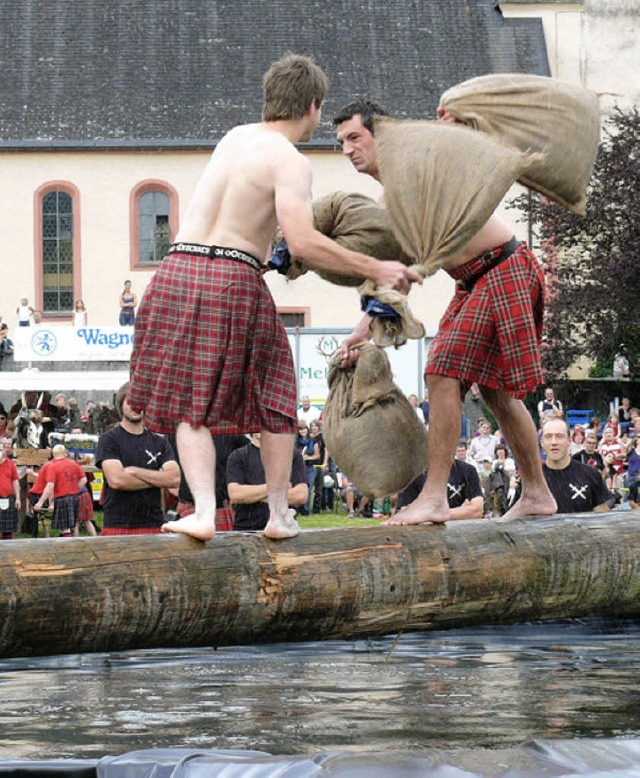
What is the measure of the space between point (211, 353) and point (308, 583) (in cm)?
90

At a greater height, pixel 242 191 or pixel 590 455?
pixel 242 191

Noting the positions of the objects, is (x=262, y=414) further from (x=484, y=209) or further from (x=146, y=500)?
(x=146, y=500)

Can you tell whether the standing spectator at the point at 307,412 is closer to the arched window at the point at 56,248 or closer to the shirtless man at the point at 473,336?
the arched window at the point at 56,248

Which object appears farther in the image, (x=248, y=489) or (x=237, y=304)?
(x=248, y=489)

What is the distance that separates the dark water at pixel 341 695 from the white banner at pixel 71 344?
22527mm

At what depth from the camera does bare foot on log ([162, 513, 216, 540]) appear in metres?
5.87

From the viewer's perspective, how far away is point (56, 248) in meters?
43.5

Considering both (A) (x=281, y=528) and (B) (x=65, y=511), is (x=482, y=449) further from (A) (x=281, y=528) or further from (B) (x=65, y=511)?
(A) (x=281, y=528)

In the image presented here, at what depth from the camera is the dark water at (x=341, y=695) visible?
6273 mm

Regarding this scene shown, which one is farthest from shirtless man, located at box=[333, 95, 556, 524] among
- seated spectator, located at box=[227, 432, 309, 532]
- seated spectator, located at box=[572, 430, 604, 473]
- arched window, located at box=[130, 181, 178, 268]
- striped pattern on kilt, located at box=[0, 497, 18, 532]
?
arched window, located at box=[130, 181, 178, 268]

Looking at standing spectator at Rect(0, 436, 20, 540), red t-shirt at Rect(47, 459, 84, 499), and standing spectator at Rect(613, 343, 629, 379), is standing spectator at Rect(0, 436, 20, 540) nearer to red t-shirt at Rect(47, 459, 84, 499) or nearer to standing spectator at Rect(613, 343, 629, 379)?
red t-shirt at Rect(47, 459, 84, 499)

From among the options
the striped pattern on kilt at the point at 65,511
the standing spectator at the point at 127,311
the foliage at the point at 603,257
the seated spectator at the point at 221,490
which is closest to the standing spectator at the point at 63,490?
the striped pattern on kilt at the point at 65,511

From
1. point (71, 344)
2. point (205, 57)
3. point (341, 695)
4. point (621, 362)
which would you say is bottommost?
point (341, 695)

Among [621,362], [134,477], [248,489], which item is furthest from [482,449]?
[134,477]
